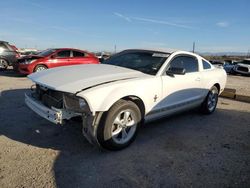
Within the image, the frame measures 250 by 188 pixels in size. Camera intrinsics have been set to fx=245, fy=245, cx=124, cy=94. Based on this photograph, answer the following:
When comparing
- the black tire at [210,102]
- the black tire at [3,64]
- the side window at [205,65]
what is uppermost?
the side window at [205,65]

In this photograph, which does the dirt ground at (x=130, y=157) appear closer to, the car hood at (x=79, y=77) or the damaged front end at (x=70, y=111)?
the damaged front end at (x=70, y=111)

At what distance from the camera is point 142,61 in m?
4.64

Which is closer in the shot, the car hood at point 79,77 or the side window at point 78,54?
the car hood at point 79,77

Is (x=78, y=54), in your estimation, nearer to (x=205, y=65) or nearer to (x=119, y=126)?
(x=205, y=65)

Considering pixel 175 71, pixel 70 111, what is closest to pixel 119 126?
pixel 70 111

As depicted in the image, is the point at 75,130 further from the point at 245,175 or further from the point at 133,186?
the point at 245,175

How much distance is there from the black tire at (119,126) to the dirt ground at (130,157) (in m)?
0.16

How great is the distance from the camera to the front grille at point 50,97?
3477 millimetres

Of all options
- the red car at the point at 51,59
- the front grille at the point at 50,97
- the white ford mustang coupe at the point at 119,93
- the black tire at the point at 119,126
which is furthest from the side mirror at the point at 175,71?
the red car at the point at 51,59

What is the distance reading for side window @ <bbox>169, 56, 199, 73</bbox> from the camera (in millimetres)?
4725

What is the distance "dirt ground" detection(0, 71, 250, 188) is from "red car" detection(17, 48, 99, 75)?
6042mm

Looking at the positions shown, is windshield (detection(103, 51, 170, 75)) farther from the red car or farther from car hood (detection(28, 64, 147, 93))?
the red car

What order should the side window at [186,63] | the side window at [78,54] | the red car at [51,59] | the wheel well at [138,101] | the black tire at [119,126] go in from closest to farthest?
the black tire at [119,126] → the wheel well at [138,101] → the side window at [186,63] → the red car at [51,59] → the side window at [78,54]

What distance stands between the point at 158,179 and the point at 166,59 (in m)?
2.30
